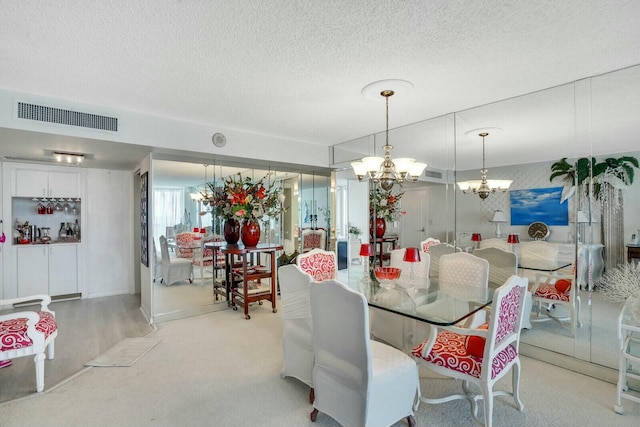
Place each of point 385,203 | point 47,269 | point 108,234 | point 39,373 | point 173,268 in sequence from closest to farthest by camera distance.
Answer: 1. point 39,373
2. point 173,268
3. point 385,203
4. point 47,269
5. point 108,234

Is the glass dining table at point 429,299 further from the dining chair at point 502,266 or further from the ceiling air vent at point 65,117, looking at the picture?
the ceiling air vent at point 65,117

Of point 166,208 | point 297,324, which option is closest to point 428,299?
point 297,324

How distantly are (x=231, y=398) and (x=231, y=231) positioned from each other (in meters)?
2.36

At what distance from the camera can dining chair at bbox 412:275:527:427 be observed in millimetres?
1729

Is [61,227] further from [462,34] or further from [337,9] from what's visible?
[462,34]

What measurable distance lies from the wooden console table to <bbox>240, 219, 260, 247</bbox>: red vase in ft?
0.27

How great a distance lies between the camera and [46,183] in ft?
15.7

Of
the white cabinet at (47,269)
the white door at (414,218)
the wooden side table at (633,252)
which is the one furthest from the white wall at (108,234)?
the wooden side table at (633,252)

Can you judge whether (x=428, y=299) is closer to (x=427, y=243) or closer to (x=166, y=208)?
(x=427, y=243)

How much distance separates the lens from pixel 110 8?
5.53ft

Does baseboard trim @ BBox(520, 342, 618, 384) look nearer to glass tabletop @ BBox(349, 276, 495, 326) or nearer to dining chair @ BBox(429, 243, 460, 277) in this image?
glass tabletop @ BBox(349, 276, 495, 326)

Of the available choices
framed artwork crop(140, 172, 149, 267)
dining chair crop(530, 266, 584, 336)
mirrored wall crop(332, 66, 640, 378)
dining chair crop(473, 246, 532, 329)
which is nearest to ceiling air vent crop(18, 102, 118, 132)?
framed artwork crop(140, 172, 149, 267)

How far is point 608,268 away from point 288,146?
385cm

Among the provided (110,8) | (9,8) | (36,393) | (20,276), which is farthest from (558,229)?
(20,276)
